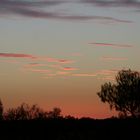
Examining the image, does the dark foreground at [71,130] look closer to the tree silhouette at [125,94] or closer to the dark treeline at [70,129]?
Result: the dark treeline at [70,129]

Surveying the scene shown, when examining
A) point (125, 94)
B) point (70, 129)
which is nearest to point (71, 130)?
point (70, 129)

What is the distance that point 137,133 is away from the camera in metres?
27.1

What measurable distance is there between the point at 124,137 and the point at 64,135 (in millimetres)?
A: 2879

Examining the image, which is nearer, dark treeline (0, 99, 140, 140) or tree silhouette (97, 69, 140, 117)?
dark treeline (0, 99, 140, 140)

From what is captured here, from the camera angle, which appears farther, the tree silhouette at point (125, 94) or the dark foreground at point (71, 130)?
the tree silhouette at point (125, 94)

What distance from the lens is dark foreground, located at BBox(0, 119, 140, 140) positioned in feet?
85.8

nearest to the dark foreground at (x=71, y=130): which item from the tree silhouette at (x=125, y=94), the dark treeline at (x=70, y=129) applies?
the dark treeline at (x=70, y=129)

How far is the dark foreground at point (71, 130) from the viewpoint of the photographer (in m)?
26.1

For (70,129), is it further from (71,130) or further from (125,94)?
(125,94)

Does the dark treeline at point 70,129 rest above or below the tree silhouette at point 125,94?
below

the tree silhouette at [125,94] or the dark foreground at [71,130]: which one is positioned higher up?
the tree silhouette at [125,94]

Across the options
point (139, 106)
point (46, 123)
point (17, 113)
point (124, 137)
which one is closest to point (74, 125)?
point (46, 123)

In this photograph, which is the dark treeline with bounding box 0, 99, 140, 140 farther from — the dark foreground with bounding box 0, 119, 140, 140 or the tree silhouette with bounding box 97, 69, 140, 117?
the tree silhouette with bounding box 97, 69, 140, 117

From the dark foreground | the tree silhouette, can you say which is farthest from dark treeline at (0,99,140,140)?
the tree silhouette
